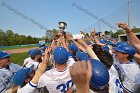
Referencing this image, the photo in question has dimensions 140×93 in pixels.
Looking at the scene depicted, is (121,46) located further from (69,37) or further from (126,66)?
(69,37)

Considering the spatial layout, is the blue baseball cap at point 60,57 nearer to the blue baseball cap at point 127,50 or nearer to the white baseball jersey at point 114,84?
the white baseball jersey at point 114,84

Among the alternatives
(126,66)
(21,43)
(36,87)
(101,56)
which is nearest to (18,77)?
(36,87)

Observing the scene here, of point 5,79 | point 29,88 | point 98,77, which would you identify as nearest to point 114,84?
point 29,88

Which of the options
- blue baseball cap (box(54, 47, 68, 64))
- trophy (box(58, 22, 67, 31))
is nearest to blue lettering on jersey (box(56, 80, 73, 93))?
blue baseball cap (box(54, 47, 68, 64))

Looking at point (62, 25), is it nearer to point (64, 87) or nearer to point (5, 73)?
point (5, 73)

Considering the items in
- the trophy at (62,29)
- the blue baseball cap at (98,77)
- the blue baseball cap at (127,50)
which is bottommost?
the blue baseball cap at (127,50)

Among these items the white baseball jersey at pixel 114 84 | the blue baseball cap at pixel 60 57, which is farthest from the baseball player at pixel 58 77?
the white baseball jersey at pixel 114 84

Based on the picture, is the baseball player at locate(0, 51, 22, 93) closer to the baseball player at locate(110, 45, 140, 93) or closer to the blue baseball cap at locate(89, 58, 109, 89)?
the baseball player at locate(110, 45, 140, 93)

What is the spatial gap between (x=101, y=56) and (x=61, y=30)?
2058mm

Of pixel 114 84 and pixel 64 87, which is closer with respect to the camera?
pixel 114 84

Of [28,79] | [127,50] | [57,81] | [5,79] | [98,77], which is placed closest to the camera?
[98,77]

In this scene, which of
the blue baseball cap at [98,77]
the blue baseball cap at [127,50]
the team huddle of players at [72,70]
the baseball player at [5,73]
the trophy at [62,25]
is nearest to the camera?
the blue baseball cap at [98,77]

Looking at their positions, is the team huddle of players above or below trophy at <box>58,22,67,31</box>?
below

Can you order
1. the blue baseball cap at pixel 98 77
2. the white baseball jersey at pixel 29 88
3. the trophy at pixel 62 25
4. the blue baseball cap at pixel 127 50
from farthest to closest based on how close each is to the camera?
the trophy at pixel 62 25
the blue baseball cap at pixel 127 50
the white baseball jersey at pixel 29 88
the blue baseball cap at pixel 98 77
